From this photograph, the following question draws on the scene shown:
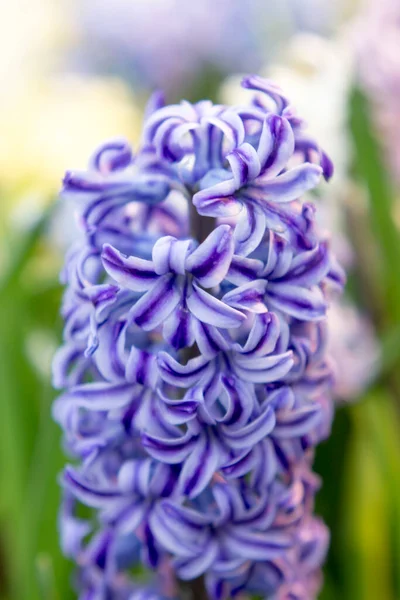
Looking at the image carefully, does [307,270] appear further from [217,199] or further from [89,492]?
[89,492]

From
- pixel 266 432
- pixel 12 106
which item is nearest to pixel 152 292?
pixel 266 432

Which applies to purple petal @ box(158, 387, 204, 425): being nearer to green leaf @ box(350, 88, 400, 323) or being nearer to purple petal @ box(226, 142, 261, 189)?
purple petal @ box(226, 142, 261, 189)

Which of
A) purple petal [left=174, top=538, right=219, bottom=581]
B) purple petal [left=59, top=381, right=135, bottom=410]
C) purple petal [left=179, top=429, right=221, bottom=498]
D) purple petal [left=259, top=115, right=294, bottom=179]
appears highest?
purple petal [left=259, top=115, right=294, bottom=179]

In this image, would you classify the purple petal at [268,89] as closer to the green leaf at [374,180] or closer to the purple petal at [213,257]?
the purple petal at [213,257]

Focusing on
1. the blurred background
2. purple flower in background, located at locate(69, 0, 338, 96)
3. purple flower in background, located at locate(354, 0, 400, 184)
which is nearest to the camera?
the blurred background

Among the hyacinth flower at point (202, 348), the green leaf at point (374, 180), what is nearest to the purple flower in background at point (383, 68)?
the green leaf at point (374, 180)

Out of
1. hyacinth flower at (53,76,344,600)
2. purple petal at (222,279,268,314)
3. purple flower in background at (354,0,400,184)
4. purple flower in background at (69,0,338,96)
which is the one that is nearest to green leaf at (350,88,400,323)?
purple flower in background at (354,0,400,184)

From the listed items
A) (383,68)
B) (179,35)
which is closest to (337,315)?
(383,68)

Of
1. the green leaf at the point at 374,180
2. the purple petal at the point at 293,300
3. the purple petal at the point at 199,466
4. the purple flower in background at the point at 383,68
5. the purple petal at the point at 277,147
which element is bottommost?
the purple petal at the point at 199,466

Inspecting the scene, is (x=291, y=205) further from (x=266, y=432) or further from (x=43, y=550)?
(x=43, y=550)
